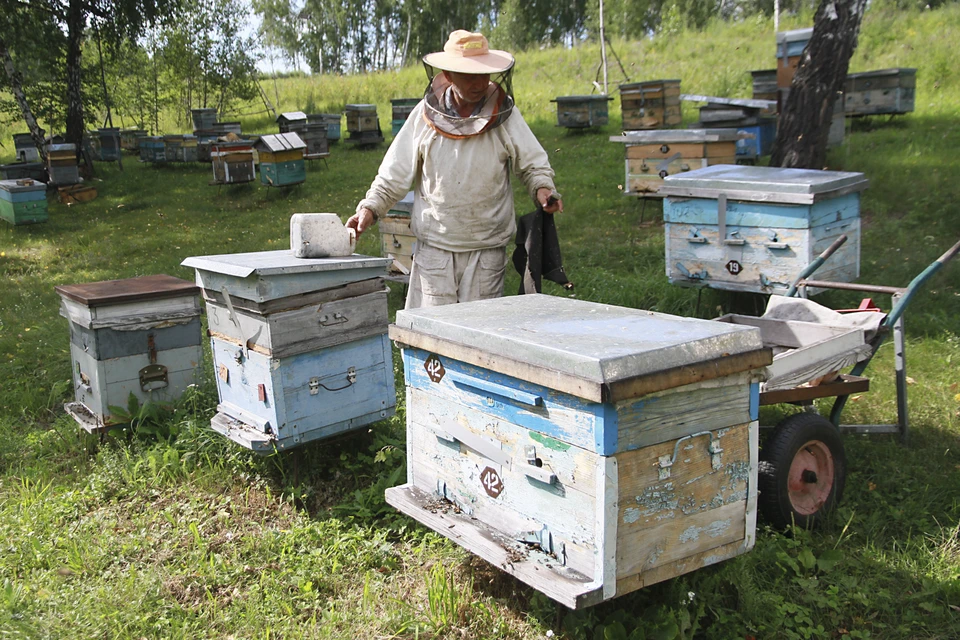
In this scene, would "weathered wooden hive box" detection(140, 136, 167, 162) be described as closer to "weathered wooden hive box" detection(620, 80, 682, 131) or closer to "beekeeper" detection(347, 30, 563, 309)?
"weathered wooden hive box" detection(620, 80, 682, 131)

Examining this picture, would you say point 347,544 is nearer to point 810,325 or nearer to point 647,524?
point 647,524

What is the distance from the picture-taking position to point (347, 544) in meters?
3.20

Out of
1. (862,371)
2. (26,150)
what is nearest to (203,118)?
(26,150)

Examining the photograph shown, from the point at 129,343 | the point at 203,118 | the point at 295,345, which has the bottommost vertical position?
the point at 129,343

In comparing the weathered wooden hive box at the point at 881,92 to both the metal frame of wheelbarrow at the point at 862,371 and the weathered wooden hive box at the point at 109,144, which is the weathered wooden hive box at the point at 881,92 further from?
the weathered wooden hive box at the point at 109,144

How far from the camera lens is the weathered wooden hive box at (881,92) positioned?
366 inches

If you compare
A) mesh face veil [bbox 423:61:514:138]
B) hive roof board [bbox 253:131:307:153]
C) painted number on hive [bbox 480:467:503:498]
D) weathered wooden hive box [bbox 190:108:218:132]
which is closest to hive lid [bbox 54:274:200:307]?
mesh face veil [bbox 423:61:514:138]

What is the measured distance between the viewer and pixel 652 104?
36.3 feet

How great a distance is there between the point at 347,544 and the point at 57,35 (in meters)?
14.5

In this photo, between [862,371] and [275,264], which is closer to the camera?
[275,264]

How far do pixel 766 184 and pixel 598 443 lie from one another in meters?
2.94

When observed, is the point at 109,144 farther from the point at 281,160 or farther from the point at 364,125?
the point at 281,160

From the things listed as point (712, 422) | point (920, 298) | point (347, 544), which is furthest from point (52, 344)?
point (920, 298)

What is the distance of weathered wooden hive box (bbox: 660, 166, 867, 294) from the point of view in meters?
4.35
